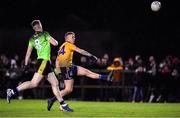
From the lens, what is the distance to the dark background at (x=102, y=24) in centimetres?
3631

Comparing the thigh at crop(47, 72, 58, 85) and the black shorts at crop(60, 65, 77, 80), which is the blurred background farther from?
the thigh at crop(47, 72, 58, 85)

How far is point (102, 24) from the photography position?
40.1 m

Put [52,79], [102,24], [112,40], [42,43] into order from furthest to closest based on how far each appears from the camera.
Result: [102,24]
[112,40]
[52,79]
[42,43]

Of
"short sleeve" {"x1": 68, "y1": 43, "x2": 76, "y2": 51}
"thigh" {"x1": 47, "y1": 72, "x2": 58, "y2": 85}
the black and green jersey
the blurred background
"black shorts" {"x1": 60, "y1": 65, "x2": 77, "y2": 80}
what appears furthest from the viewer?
the blurred background

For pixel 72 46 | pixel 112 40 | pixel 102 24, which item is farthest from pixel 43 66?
pixel 102 24

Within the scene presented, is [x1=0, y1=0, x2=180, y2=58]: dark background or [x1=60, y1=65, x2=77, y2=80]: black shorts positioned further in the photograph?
[x1=0, y1=0, x2=180, y2=58]: dark background

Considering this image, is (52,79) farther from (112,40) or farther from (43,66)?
(112,40)

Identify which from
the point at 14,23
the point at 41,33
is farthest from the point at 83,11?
the point at 41,33

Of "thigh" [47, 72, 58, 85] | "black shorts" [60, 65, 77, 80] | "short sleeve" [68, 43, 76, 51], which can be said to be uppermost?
"short sleeve" [68, 43, 76, 51]

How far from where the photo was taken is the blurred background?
95.3 feet

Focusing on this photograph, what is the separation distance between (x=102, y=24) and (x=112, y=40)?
Answer: 10.0 ft

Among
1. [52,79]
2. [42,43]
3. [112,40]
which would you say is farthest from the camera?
[112,40]

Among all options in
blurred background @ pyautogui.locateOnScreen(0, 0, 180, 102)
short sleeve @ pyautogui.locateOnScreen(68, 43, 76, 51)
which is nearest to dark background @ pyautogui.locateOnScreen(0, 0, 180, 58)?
blurred background @ pyautogui.locateOnScreen(0, 0, 180, 102)

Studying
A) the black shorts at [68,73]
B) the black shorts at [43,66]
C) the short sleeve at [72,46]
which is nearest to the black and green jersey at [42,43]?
the black shorts at [43,66]
